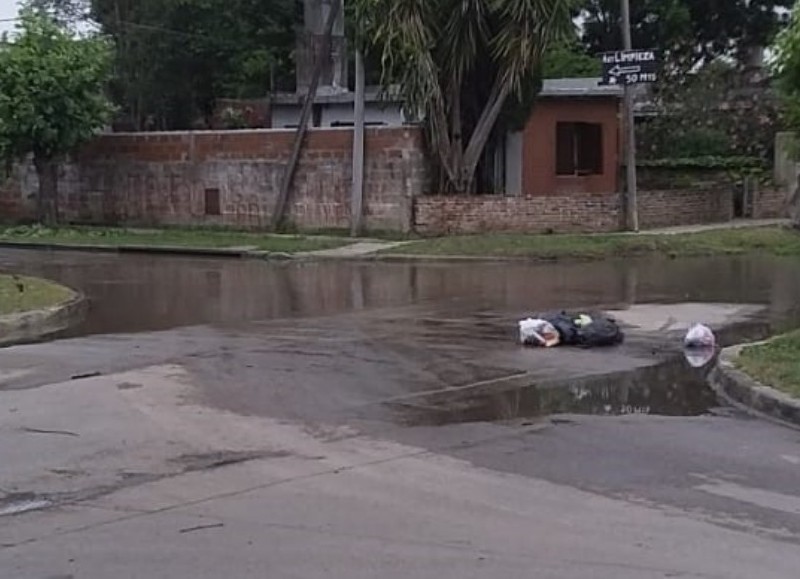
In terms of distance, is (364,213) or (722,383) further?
(364,213)

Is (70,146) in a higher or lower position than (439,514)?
higher

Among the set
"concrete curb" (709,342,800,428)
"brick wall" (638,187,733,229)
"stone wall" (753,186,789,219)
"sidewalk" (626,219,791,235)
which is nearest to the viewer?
"concrete curb" (709,342,800,428)

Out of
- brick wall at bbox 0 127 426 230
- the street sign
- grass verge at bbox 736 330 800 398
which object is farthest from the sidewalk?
grass verge at bbox 736 330 800 398

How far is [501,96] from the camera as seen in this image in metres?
33.3

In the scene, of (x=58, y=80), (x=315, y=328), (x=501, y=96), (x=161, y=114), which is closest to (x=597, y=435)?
(x=315, y=328)

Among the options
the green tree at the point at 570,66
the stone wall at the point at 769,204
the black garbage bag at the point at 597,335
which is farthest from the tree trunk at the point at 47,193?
the black garbage bag at the point at 597,335

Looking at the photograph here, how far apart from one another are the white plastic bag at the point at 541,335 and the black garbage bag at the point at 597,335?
26cm

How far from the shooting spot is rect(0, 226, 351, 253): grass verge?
3200 centimetres

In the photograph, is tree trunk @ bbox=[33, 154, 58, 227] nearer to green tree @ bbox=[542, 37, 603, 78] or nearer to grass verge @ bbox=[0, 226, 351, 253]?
grass verge @ bbox=[0, 226, 351, 253]

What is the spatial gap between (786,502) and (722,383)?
4.36 meters

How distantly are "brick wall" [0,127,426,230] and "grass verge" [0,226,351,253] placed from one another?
2.88ft

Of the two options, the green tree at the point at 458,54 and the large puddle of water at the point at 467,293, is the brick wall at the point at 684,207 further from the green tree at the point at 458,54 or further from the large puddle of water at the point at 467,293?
the large puddle of water at the point at 467,293

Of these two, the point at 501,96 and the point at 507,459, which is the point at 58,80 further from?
the point at 507,459

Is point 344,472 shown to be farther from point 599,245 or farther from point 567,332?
point 599,245
